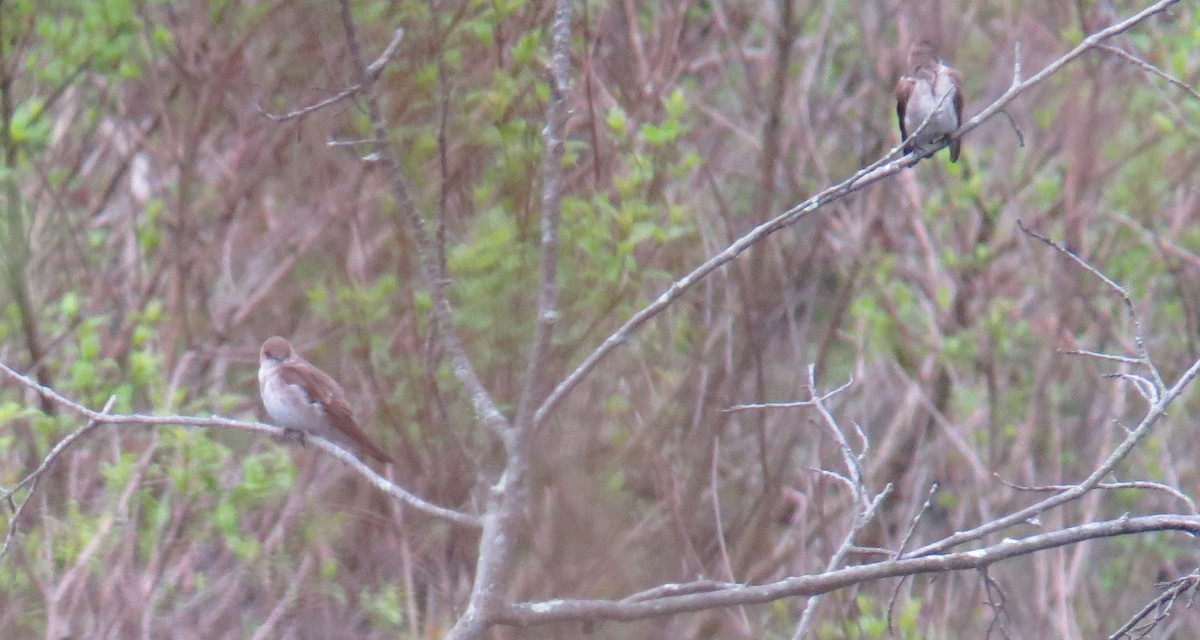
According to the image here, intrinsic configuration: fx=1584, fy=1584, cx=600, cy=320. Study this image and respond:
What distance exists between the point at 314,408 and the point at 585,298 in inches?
45.0

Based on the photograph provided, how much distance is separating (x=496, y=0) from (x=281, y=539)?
109 inches

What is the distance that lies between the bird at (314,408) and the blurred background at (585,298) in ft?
0.75

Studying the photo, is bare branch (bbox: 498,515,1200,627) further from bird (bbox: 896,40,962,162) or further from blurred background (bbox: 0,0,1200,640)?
bird (bbox: 896,40,962,162)

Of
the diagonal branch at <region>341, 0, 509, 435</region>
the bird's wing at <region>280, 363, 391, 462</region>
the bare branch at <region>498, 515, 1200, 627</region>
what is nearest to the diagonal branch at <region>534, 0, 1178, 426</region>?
the diagonal branch at <region>341, 0, 509, 435</region>

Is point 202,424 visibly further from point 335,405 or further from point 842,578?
point 335,405

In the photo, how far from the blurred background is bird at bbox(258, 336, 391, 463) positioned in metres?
0.23

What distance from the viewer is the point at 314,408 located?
6156mm

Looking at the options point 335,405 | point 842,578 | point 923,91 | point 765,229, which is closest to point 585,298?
point 335,405

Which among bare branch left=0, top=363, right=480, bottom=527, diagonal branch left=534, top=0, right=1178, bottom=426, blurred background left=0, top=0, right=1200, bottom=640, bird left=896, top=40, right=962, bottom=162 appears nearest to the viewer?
diagonal branch left=534, top=0, right=1178, bottom=426

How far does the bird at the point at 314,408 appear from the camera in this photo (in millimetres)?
6125

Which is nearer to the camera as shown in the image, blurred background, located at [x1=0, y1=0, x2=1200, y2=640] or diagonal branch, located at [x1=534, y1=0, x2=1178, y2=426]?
diagonal branch, located at [x1=534, y1=0, x2=1178, y2=426]

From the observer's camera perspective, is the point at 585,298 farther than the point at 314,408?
No

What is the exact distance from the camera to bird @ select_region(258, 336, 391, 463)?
6125mm

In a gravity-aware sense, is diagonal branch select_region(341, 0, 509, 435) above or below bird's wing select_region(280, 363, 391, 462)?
above
